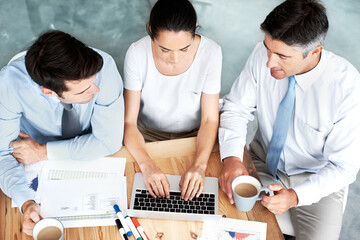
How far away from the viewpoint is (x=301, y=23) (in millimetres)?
1384

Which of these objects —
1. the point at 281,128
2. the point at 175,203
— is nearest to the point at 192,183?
the point at 175,203

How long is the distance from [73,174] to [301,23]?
1.06 m

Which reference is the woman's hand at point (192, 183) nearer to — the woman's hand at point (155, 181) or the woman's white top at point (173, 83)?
the woman's hand at point (155, 181)

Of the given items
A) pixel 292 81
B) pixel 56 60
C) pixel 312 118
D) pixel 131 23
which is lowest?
pixel 131 23

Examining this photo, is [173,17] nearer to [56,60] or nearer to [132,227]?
[56,60]

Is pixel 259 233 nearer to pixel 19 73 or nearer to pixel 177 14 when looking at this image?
pixel 177 14

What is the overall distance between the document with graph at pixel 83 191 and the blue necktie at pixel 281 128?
2.34ft


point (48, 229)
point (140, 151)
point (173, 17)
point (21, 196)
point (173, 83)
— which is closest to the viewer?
point (48, 229)

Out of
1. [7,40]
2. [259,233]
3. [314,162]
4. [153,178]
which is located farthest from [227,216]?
[7,40]

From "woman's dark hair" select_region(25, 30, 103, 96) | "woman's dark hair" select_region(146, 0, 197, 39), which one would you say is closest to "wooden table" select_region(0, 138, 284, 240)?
"woman's dark hair" select_region(25, 30, 103, 96)

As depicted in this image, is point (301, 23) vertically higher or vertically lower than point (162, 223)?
higher

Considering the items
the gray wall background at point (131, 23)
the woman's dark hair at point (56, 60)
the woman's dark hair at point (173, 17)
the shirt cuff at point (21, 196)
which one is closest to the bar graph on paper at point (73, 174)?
the shirt cuff at point (21, 196)

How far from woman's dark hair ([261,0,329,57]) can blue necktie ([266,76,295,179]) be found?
0.21m

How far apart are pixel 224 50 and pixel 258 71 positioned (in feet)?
5.50
